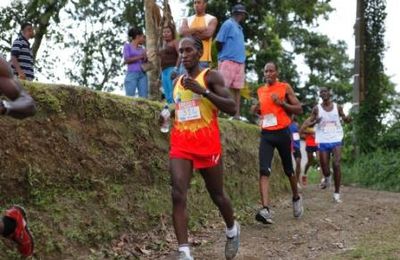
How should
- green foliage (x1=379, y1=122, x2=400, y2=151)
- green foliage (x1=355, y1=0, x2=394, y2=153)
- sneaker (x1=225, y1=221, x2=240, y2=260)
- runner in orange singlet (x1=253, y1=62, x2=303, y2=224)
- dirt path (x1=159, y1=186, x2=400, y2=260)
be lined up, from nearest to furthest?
1. sneaker (x1=225, y1=221, x2=240, y2=260)
2. dirt path (x1=159, y1=186, x2=400, y2=260)
3. runner in orange singlet (x1=253, y1=62, x2=303, y2=224)
4. green foliage (x1=379, y1=122, x2=400, y2=151)
5. green foliage (x1=355, y1=0, x2=394, y2=153)

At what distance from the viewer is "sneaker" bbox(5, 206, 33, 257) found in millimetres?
4613

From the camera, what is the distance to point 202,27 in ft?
30.1

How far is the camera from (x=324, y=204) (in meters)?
9.92

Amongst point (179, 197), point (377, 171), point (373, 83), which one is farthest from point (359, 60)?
point (179, 197)

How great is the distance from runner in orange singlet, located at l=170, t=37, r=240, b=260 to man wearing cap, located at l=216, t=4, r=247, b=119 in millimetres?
4001

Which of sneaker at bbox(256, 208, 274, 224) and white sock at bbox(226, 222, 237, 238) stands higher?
white sock at bbox(226, 222, 237, 238)

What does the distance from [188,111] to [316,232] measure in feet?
8.97

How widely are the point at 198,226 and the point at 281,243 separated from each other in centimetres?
119

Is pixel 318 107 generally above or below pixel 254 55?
below

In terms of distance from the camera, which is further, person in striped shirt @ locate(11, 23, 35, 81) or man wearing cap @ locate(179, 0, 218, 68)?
man wearing cap @ locate(179, 0, 218, 68)

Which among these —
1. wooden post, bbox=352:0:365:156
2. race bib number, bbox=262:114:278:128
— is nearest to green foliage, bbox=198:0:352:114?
wooden post, bbox=352:0:365:156

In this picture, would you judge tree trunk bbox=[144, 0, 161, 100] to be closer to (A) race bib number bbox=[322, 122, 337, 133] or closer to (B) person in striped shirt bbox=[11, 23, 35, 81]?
(B) person in striped shirt bbox=[11, 23, 35, 81]

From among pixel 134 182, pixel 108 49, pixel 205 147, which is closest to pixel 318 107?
pixel 134 182

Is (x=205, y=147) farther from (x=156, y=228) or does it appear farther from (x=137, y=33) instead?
(x=137, y=33)
